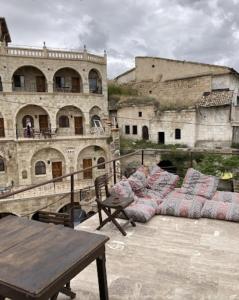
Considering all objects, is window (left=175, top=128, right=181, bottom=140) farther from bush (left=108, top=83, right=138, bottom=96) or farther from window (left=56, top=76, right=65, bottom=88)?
window (left=56, top=76, right=65, bottom=88)

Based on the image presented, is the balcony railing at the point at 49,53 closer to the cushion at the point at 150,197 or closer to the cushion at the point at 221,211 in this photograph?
the cushion at the point at 150,197

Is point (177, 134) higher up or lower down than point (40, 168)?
higher up

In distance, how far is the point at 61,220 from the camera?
150 inches

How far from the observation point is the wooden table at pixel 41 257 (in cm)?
182

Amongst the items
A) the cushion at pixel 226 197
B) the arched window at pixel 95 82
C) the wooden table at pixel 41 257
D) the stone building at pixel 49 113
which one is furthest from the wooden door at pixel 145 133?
the wooden table at pixel 41 257

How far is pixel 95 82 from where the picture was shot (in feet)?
88.2

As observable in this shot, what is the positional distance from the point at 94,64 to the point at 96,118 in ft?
17.2

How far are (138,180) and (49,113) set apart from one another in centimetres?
1945

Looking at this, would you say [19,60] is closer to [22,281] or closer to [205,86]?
[205,86]

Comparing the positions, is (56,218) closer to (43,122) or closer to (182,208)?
(182,208)

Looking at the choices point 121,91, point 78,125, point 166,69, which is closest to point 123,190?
point 78,125

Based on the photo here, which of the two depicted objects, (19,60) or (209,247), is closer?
(209,247)

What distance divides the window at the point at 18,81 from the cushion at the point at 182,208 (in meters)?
22.5

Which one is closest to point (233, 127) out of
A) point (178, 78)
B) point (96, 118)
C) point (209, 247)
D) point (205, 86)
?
point (205, 86)
